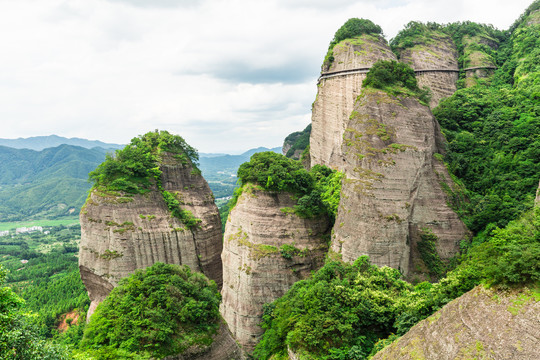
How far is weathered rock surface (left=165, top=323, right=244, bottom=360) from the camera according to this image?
49.9 ft

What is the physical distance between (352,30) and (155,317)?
42427 millimetres

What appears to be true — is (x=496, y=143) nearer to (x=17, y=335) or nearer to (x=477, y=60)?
(x=477, y=60)

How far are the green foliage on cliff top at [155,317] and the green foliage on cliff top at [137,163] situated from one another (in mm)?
14738

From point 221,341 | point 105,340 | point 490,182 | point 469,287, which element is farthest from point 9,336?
point 490,182

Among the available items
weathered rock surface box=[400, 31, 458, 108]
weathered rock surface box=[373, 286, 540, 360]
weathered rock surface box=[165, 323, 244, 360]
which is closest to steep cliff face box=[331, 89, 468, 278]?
weathered rock surface box=[165, 323, 244, 360]

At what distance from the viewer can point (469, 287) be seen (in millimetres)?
12508

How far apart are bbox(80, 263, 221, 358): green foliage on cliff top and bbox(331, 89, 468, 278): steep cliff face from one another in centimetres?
1279

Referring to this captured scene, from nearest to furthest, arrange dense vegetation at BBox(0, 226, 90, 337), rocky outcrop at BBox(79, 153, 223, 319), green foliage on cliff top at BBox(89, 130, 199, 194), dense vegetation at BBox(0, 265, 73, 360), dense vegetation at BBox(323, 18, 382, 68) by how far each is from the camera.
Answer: dense vegetation at BBox(0, 265, 73, 360), rocky outcrop at BBox(79, 153, 223, 319), green foliage on cliff top at BBox(89, 130, 199, 194), dense vegetation at BBox(323, 18, 382, 68), dense vegetation at BBox(0, 226, 90, 337)

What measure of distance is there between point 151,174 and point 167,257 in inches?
368

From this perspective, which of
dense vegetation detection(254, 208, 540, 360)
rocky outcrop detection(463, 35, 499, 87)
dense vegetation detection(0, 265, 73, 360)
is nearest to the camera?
dense vegetation detection(0, 265, 73, 360)

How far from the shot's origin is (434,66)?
44.3 metres

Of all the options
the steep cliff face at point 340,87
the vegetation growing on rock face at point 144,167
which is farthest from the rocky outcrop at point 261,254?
the steep cliff face at point 340,87

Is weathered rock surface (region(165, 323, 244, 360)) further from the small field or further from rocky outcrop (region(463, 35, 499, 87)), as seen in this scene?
the small field

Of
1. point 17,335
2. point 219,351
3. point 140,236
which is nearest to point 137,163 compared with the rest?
point 140,236
